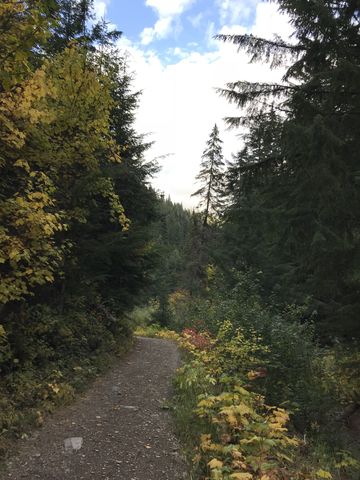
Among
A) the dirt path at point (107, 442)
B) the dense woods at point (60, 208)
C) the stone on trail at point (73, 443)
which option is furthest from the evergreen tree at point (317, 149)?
the stone on trail at point (73, 443)

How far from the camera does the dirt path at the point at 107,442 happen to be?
4762mm

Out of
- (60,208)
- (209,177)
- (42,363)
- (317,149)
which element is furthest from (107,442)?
(209,177)

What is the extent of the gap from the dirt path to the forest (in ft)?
0.92

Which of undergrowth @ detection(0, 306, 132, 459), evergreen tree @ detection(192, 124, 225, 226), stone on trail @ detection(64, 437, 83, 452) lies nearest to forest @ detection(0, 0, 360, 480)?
undergrowth @ detection(0, 306, 132, 459)

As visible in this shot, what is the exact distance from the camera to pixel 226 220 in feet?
32.8

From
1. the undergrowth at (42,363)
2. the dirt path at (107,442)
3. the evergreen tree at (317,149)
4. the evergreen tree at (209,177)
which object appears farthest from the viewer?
the evergreen tree at (209,177)

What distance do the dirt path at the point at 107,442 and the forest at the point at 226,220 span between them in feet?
0.92

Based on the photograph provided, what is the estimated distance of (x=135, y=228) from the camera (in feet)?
38.7

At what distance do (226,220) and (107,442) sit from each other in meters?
6.03

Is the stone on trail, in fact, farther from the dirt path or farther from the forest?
the forest

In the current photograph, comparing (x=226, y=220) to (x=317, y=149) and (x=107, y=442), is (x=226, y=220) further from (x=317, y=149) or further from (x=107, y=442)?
(x=107, y=442)

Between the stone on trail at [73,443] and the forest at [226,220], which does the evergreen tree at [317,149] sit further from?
the stone on trail at [73,443]

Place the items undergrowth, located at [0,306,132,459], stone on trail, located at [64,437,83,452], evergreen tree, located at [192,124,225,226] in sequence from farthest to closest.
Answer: evergreen tree, located at [192,124,225,226] < undergrowth, located at [0,306,132,459] < stone on trail, located at [64,437,83,452]

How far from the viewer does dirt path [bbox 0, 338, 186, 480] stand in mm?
4762
